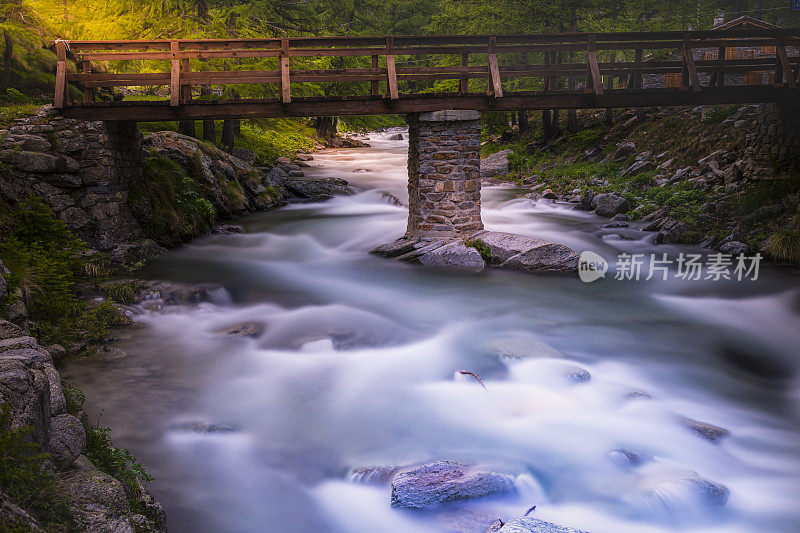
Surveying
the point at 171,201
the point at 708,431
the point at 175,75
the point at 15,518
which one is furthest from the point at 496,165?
the point at 15,518

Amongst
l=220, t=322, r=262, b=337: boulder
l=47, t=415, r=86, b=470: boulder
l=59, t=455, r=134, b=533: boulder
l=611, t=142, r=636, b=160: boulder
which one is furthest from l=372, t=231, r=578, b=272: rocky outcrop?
l=611, t=142, r=636, b=160: boulder

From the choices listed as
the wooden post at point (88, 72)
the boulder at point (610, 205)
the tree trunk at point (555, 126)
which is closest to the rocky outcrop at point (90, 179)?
the wooden post at point (88, 72)

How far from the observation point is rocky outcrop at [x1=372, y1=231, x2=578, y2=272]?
12430 mm

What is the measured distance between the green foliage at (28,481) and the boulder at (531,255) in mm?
10118

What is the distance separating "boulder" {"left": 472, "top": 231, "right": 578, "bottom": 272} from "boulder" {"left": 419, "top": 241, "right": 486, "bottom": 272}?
39 centimetres

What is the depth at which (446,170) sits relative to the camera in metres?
12.9

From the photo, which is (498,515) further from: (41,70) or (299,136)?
(299,136)

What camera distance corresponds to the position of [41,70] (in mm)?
16391

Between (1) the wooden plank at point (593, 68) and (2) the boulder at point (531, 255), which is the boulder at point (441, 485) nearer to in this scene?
(2) the boulder at point (531, 255)

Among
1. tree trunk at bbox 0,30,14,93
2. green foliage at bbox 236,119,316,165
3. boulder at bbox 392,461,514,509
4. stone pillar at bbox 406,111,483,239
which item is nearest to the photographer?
boulder at bbox 392,461,514,509

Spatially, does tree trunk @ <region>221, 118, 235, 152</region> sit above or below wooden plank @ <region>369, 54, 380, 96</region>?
below

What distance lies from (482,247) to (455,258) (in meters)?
0.66

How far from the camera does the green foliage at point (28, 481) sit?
3.22m

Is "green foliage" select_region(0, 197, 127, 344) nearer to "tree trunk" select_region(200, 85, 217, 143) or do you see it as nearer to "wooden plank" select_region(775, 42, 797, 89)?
"tree trunk" select_region(200, 85, 217, 143)
